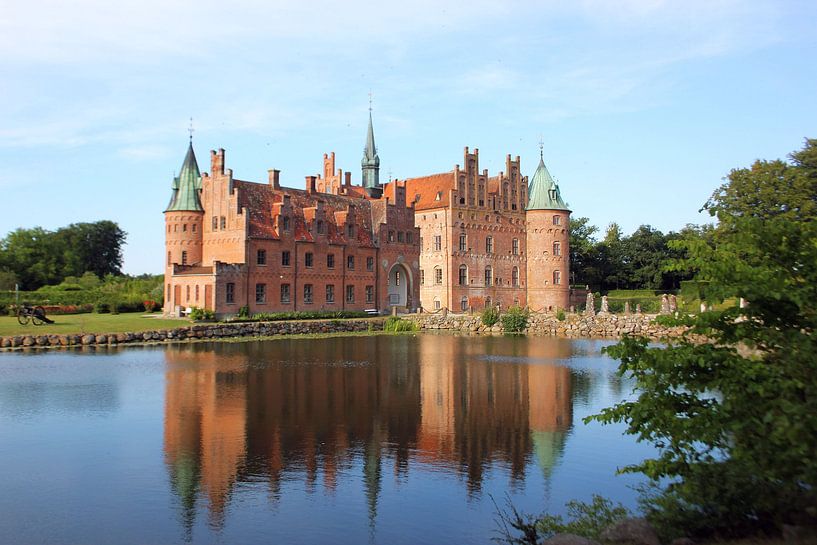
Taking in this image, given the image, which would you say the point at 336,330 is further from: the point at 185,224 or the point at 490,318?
the point at 185,224

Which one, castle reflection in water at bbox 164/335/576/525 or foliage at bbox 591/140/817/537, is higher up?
foliage at bbox 591/140/817/537

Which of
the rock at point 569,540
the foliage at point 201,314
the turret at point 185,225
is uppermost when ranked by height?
the turret at point 185,225

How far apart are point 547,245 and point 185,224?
34014mm

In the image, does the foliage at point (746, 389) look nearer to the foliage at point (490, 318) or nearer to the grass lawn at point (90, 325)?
the grass lawn at point (90, 325)

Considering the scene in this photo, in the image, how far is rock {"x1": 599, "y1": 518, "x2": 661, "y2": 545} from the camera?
9.23m

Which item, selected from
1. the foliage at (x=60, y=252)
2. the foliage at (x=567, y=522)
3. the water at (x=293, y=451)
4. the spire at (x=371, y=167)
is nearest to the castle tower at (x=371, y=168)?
the spire at (x=371, y=167)

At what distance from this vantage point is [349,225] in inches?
2255

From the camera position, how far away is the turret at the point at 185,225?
5266 centimetres

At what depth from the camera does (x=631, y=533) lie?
9.37 m

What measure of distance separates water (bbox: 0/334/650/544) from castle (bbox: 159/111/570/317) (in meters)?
22.5

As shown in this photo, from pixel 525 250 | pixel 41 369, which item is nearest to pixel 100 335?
pixel 41 369

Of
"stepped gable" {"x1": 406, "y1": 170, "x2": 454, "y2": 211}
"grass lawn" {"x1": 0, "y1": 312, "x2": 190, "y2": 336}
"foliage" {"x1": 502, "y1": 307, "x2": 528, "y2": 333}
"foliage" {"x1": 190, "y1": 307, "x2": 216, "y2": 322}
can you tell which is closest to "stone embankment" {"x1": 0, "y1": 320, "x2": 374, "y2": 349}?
"grass lawn" {"x1": 0, "y1": 312, "x2": 190, "y2": 336}

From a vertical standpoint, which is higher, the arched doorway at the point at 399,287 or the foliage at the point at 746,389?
the arched doorway at the point at 399,287

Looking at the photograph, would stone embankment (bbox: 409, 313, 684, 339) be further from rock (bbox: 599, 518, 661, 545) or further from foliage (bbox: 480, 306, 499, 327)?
rock (bbox: 599, 518, 661, 545)
